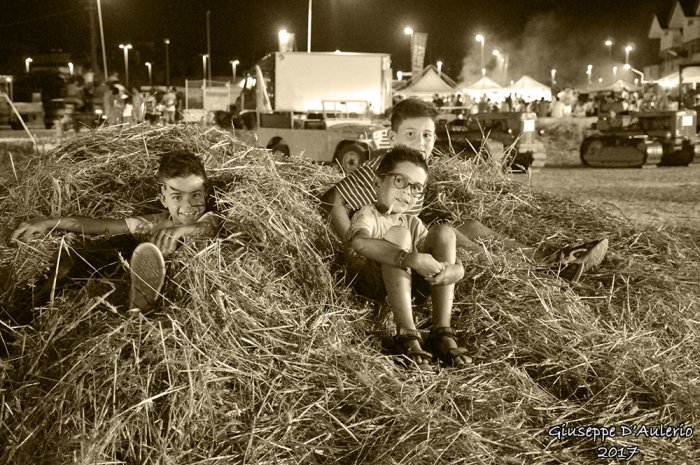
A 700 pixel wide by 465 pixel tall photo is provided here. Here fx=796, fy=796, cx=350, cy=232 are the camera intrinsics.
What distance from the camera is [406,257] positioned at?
3.22m

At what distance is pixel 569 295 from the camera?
3.71 meters

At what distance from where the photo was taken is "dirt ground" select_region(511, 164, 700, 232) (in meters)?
8.90

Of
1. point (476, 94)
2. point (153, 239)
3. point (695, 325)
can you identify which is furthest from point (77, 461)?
point (476, 94)

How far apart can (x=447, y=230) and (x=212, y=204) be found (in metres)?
1.26

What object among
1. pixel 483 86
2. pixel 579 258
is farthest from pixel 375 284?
pixel 483 86

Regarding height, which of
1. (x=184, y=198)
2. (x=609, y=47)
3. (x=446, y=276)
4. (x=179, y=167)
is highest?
(x=609, y=47)

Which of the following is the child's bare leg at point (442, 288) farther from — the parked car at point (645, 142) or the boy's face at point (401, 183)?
the parked car at point (645, 142)

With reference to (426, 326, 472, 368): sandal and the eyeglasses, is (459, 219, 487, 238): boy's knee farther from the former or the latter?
(426, 326, 472, 368): sandal

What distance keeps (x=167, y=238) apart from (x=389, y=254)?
943 millimetres

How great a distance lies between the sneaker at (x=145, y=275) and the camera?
9.86 feet

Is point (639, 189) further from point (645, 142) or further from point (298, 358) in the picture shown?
point (298, 358)

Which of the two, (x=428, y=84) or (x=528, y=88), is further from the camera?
(x=528, y=88)

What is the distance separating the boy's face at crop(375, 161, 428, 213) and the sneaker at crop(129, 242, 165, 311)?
3.70 feet

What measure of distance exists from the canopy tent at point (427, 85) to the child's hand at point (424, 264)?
3258 cm
